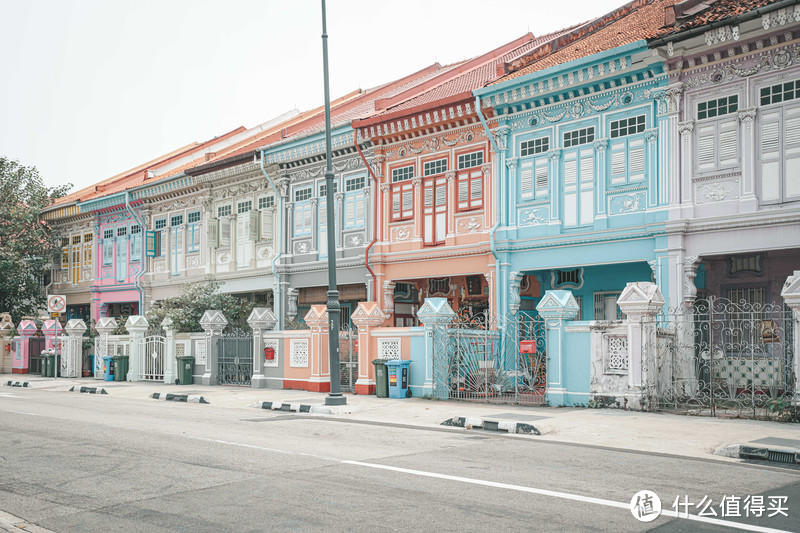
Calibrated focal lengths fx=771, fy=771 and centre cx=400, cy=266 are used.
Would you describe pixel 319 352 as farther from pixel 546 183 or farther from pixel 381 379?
pixel 546 183

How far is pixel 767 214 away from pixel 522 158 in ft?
21.2

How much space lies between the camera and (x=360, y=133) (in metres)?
23.5

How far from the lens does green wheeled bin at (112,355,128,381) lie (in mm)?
27047

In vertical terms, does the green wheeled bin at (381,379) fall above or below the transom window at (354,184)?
below

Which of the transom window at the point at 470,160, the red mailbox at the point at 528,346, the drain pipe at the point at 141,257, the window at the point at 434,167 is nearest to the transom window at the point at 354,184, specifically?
the window at the point at 434,167

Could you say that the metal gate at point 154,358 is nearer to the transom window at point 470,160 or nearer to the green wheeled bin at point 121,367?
the green wheeled bin at point 121,367

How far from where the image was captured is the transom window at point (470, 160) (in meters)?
21.1

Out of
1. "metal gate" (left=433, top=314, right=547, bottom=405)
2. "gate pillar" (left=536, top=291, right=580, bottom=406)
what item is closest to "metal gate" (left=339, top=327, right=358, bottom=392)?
"metal gate" (left=433, top=314, right=547, bottom=405)

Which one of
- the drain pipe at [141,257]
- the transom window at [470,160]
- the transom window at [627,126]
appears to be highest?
the transom window at [627,126]

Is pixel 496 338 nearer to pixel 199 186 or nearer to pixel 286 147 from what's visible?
pixel 286 147

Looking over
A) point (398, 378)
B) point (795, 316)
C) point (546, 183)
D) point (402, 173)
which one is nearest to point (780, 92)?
point (795, 316)

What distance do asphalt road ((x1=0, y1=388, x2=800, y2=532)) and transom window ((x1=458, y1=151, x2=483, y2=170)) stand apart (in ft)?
34.0

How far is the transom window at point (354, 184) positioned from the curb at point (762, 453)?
15.9 metres

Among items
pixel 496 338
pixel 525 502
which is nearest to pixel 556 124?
pixel 496 338
